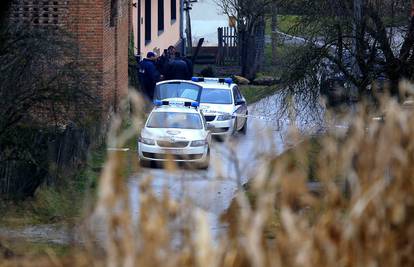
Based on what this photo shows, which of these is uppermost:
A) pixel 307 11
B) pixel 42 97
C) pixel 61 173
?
pixel 307 11

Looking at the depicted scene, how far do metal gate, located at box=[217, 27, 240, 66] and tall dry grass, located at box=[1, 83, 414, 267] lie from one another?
38.2 meters

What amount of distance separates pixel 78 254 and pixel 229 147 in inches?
36.7

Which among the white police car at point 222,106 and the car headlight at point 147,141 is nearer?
the car headlight at point 147,141

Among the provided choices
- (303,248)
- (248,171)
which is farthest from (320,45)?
(303,248)

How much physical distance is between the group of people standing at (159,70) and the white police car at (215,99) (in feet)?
5.65

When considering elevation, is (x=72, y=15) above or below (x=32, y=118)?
above

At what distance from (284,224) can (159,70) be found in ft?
90.9

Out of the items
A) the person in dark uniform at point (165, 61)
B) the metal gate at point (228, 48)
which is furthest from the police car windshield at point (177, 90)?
the metal gate at point (228, 48)

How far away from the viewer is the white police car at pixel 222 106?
85.4ft

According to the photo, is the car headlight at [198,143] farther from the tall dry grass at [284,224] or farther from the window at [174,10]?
the window at [174,10]

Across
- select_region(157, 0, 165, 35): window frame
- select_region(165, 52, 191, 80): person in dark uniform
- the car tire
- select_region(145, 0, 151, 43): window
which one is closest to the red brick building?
the car tire

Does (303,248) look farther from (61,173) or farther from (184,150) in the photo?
(184,150)

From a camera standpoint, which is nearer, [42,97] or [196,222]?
[196,222]

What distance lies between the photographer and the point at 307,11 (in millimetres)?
20203
